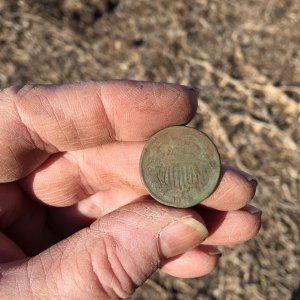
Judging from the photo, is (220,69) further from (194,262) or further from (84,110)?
(84,110)

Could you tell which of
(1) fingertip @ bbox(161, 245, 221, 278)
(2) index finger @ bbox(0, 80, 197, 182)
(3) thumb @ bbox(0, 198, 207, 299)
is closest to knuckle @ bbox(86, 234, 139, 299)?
(3) thumb @ bbox(0, 198, 207, 299)

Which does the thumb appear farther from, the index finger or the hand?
the index finger

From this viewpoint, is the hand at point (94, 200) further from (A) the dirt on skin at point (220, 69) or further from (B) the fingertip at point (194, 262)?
(A) the dirt on skin at point (220, 69)

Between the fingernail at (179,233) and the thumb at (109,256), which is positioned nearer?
the thumb at (109,256)

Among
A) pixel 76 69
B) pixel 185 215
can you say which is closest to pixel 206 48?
pixel 76 69

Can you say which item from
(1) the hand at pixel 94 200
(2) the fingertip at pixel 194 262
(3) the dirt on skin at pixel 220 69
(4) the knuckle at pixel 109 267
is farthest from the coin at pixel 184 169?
(3) the dirt on skin at pixel 220 69

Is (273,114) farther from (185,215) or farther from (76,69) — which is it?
(185,215)

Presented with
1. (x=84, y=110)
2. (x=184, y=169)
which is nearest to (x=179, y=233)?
(x=184, y=169)
